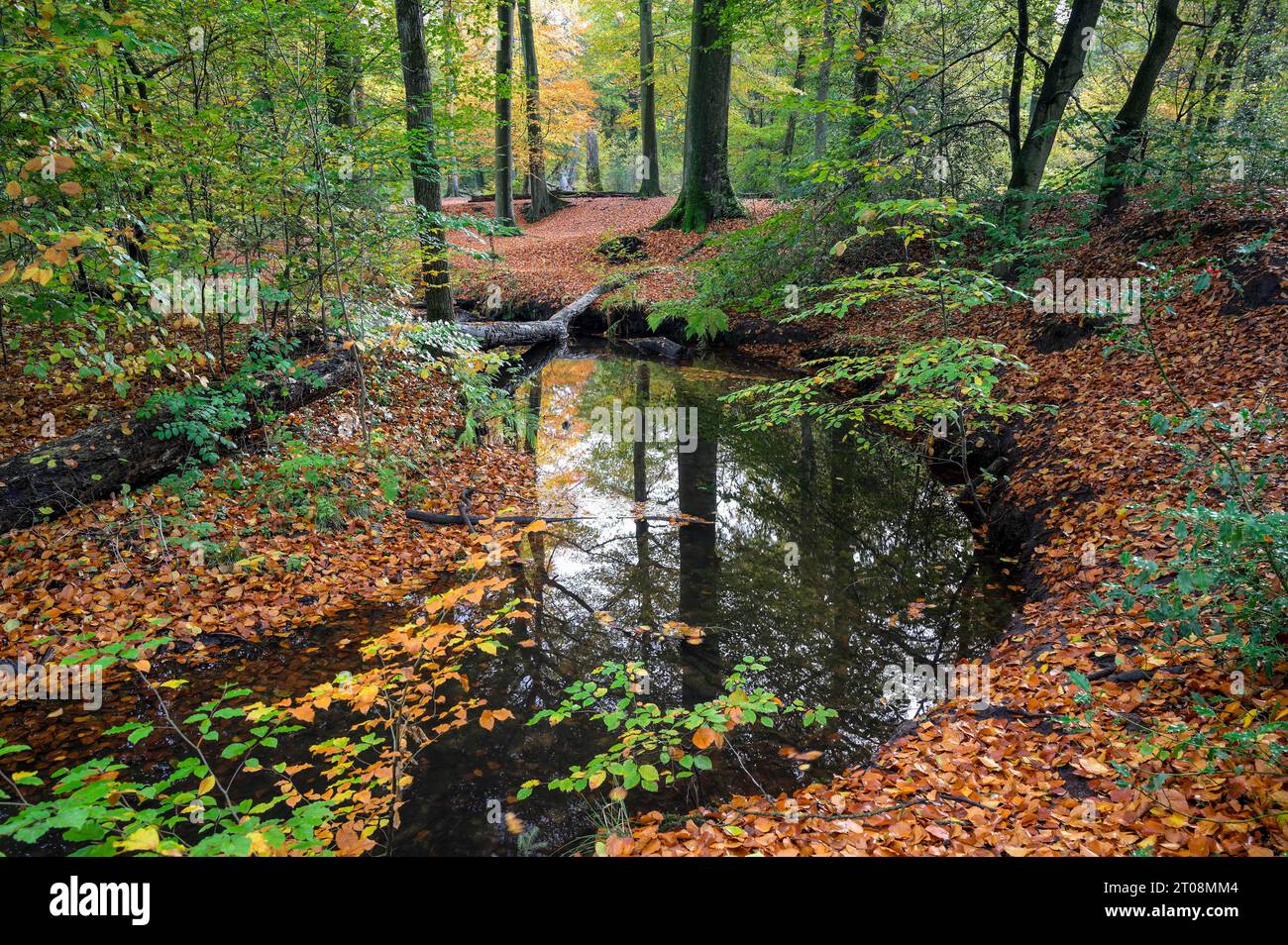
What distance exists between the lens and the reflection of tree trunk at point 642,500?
5781 mm

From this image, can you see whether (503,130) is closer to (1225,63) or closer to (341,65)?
(341,65)

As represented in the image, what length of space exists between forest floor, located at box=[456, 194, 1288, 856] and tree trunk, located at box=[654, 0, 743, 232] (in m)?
14.0

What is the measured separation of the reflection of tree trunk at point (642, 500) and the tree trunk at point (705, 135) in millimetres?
8821

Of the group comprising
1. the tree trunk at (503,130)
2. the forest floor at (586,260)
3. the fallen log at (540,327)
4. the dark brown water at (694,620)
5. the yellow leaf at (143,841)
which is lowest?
the dark brown water at (694,620)

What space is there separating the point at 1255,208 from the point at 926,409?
6.92 metres

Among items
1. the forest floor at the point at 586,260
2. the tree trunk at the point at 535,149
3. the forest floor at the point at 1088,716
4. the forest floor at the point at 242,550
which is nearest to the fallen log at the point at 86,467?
the forest floor at the point at 242,550

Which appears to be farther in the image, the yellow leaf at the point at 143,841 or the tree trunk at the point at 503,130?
the tree trunk at the point at 503,130

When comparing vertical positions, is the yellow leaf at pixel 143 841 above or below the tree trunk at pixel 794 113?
below

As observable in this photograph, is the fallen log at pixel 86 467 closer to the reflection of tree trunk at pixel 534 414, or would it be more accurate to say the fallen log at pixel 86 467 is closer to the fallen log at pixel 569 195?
the reflection of tree trunk at pixel 534 414

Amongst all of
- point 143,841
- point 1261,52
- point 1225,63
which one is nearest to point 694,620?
point 143,841

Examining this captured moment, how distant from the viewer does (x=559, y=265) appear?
20.0 m

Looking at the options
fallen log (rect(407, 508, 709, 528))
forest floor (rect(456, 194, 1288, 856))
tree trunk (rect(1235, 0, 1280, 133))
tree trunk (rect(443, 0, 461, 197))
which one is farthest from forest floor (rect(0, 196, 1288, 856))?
tree trunk (rect(1235, 0, 1280, 133))

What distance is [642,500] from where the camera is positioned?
8016 millimetres

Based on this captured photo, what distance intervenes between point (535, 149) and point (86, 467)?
81.2ft
